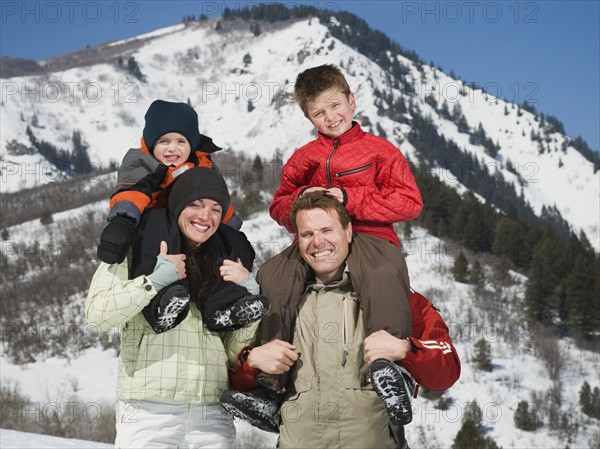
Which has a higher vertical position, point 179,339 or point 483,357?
point 179,339

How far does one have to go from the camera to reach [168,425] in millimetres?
4023

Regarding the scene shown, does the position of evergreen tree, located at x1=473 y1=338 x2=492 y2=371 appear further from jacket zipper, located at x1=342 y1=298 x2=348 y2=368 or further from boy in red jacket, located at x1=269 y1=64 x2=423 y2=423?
jacket zipper, located at x1=342 y1=298 x2=348 y2=368

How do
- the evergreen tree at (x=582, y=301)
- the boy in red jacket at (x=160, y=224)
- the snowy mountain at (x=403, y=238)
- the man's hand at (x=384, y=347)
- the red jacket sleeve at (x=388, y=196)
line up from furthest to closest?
the evergreen tree at (x=582, y=301)
the snowy mountain at (x=403, y=238)
the red jacket sleeve at (x=388, y=196)
the boy in red jacket at (x=160, y=224)
the man's hand at (x=384, y=347)

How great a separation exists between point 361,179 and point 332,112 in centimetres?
53

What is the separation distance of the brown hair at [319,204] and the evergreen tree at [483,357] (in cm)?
3728

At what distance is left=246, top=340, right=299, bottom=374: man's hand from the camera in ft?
13.0

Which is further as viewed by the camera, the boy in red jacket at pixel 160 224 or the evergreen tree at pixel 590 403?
the evergreen tree at pixel 590 403

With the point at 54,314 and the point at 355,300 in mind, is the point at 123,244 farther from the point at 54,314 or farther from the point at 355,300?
the point at 54,314

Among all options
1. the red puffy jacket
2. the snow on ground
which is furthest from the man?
the snow on ground

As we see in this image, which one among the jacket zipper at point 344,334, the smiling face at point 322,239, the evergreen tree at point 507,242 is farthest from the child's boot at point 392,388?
the evergreen tree at point 507,242

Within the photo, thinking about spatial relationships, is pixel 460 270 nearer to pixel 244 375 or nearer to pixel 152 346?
pixel 244 375

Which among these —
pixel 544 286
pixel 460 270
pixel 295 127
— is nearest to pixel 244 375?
pixel 460 270

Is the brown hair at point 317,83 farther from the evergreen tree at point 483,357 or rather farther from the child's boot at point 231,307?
the evergreen tree at point 483,357

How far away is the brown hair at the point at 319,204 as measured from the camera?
4.19 m
